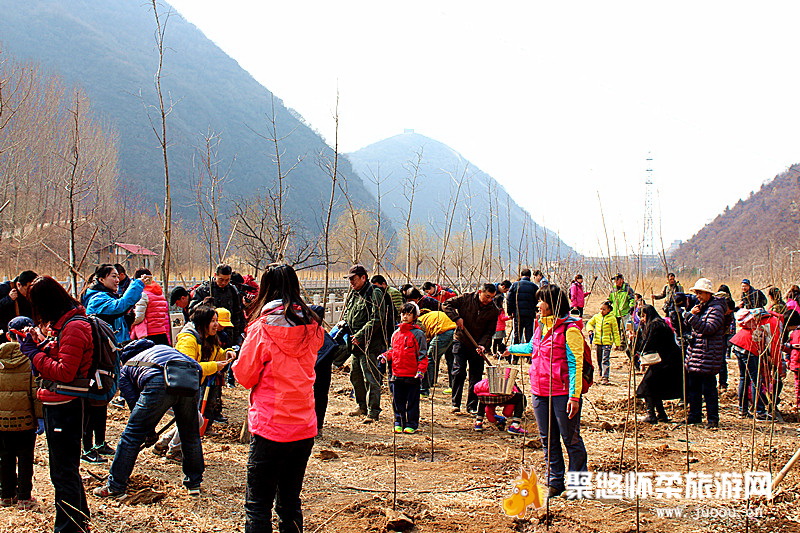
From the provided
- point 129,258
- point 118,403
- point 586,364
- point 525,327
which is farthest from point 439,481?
point 129,258

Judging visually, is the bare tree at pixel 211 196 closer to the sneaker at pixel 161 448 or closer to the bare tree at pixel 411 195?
the sneaker at pixel 161 448

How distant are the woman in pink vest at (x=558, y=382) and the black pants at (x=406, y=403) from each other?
7.32 ft

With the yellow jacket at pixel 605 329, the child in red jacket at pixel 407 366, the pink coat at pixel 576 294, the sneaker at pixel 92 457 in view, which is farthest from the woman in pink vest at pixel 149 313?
the pink coat at pixel 576 294

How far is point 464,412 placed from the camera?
7883 mm

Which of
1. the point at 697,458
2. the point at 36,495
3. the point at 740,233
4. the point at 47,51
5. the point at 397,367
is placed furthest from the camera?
the point at 47,51

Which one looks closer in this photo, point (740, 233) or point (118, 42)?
point (740, 233)

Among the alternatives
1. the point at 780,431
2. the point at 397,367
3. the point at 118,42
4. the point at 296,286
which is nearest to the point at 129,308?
the point at 397,367

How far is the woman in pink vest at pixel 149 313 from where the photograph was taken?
22.9 feet

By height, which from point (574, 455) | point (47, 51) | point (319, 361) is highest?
point (47, 51)

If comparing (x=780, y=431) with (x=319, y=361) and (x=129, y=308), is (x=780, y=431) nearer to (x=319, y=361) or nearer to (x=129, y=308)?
(x=319, y=361)

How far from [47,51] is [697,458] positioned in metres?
109

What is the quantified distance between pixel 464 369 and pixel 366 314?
1736 mm

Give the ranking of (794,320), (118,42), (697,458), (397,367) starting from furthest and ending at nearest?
(118,42)
(794,320)
(397,367)
(697,458)

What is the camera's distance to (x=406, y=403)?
22.1 feet
